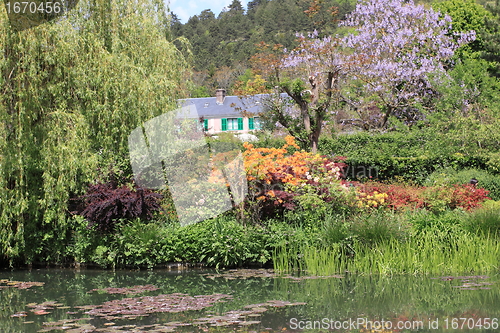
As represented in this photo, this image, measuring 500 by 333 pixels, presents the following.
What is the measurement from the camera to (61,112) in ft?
29.7

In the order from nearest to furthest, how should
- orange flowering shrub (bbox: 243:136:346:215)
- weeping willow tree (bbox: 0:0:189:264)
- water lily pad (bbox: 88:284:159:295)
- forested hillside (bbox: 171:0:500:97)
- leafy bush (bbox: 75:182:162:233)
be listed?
water lily pad (bbox: 88:284:159:295) → weeping willow tree (bbox: 0:0:189:264) → leafy bush (bbox: 75:182:162:233) → orange flowering shrub (bbox: 243:136:346:215) → forested hillside (bbox: 171:0:500:97)

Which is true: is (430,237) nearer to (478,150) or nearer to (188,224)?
(188,224)

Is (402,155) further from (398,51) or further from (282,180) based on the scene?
(282,180)

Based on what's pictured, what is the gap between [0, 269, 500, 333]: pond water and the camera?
4.91m

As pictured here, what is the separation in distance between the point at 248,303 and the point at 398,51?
17651 millimetres

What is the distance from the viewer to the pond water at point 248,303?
16.1ft

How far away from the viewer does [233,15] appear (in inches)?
2965

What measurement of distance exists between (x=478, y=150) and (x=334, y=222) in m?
7.66

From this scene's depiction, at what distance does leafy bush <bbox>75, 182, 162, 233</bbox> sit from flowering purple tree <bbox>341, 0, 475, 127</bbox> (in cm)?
1274

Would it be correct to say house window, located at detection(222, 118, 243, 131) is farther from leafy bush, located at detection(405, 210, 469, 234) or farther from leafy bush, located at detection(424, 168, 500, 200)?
leafy bush, located at detection(405, 210, 469, 234)

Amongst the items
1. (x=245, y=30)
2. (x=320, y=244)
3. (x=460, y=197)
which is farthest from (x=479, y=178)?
(x=245, y=30)

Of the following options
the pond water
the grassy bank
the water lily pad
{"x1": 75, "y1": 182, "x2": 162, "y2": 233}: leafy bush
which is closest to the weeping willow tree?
{"x1": 75, "y1": 182, "x2": 162, "y2": 233}: leafy bush

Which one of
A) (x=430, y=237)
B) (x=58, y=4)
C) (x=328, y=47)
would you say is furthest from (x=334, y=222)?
(x=328, y=47)

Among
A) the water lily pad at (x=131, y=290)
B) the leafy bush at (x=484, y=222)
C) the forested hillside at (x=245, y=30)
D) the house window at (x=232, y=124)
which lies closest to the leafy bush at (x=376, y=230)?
the leafy bush at (x=484, y=222)
